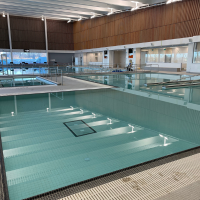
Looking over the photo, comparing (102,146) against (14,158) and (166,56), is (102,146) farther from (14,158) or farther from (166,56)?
(166,56)

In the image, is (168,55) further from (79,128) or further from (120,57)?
(79,128)

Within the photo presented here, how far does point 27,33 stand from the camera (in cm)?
3378

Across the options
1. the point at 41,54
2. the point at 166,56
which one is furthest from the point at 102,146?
the point at 41,54

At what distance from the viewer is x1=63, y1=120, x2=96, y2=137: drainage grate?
12.0ft

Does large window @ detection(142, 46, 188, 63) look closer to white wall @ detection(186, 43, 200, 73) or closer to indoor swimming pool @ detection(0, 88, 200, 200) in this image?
white wall @ detection(186, 43, 200, 73)

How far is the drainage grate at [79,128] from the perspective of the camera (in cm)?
364

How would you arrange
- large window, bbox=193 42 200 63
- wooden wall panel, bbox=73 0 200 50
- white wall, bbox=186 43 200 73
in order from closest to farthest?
large window, bbox=193 42 200 63 → white wall, bbox=186 43 200 73 → wooden wall panel, bbox=73 0 200 50

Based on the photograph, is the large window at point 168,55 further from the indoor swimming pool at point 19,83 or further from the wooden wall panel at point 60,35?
the indoor swimming pool at point 19,83

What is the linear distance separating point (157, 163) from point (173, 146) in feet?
2.84

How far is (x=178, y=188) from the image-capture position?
1730 mm

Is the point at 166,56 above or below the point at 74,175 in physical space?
above

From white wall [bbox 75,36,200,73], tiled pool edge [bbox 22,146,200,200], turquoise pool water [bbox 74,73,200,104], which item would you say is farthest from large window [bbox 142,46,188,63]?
tiled pool edge [bbox 22,146,200,200]

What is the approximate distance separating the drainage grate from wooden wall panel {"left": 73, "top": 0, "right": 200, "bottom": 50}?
704 inches

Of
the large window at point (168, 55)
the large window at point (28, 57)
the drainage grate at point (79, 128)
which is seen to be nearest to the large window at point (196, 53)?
the large window at point (168, 55)
